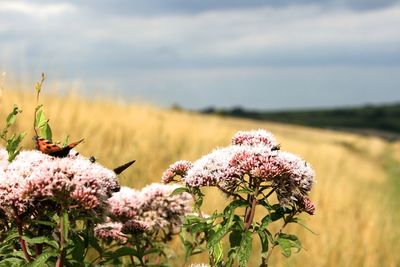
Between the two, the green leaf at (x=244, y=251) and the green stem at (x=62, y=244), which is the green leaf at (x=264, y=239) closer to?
the green leaf at (x=244, y=251)

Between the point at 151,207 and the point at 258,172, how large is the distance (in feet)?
3.40

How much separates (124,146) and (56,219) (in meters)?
6.96

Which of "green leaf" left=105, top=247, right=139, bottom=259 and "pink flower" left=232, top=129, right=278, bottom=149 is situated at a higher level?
"pink flower" left=232, top=129, right=278, bottom=149

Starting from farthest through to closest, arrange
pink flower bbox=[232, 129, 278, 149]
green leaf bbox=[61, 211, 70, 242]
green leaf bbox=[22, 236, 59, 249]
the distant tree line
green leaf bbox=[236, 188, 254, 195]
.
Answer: the distant tree line
pink flower bbox=[232, 129, 278, 149]
green leaf bbox=[236, 188, 254, 195]
green leaf bbox=[22, 236, 59, 249]
green leaf bbox=[61, 211, 70, 242]

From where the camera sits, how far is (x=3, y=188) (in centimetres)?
233

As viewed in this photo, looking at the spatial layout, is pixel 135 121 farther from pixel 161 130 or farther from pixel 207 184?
pixel 207 184

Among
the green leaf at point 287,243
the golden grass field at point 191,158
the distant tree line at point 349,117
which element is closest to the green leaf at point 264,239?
the green leaf at point 287,243

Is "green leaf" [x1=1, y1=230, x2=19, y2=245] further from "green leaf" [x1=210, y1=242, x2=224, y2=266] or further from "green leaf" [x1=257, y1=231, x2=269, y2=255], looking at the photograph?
"green leaf" [x1=257, y1=231, x2=269, y2=255]

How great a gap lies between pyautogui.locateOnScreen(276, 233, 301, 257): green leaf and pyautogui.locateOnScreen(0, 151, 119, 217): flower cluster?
75cm

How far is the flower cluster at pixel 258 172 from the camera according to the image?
245 centimetres

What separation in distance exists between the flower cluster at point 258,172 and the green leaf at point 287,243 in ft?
0.47

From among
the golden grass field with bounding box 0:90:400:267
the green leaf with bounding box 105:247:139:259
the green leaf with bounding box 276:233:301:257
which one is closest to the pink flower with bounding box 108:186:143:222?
the green leaf with bounding box 105:247:139:259

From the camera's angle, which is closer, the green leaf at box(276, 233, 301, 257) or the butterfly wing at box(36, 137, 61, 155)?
the butterfly wing at box(36, 137, 61, 155)

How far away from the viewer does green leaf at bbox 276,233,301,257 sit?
7.89ft
